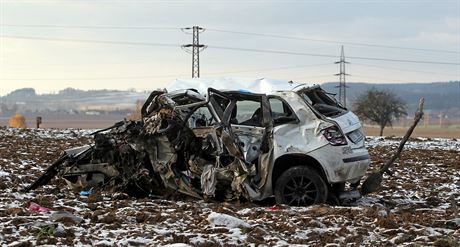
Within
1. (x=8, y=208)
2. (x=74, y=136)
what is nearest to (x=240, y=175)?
(x=8, y=208)

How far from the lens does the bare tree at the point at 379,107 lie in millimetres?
71250

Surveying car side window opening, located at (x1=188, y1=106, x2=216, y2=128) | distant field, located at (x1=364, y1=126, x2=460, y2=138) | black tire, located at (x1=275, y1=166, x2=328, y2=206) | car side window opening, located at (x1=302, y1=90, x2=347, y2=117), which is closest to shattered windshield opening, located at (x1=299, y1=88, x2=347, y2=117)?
car side window opening, located at (x1=302, y1=90, x2=347, y2=117)

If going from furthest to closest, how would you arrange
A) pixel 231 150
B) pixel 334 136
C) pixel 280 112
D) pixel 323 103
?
pixel 323 103, pixel 280 112, pixel 231 150, pixel 334 136

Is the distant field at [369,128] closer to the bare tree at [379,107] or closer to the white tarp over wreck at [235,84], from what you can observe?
the bare tree at [379,107]

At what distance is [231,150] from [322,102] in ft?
5.42

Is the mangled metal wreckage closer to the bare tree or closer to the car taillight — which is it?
the car taillight

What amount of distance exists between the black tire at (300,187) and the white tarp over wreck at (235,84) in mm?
1337

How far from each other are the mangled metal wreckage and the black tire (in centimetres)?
1

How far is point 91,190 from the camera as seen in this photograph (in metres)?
9.52

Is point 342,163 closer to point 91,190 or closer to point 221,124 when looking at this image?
point 221,124

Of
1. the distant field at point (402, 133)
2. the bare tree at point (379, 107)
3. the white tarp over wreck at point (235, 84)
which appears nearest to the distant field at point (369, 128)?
the distant field at point (402, 133)

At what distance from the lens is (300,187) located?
8555 mm

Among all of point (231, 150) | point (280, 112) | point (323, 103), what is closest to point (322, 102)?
point (323, 103)

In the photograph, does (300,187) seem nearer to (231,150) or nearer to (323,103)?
(231,150)
